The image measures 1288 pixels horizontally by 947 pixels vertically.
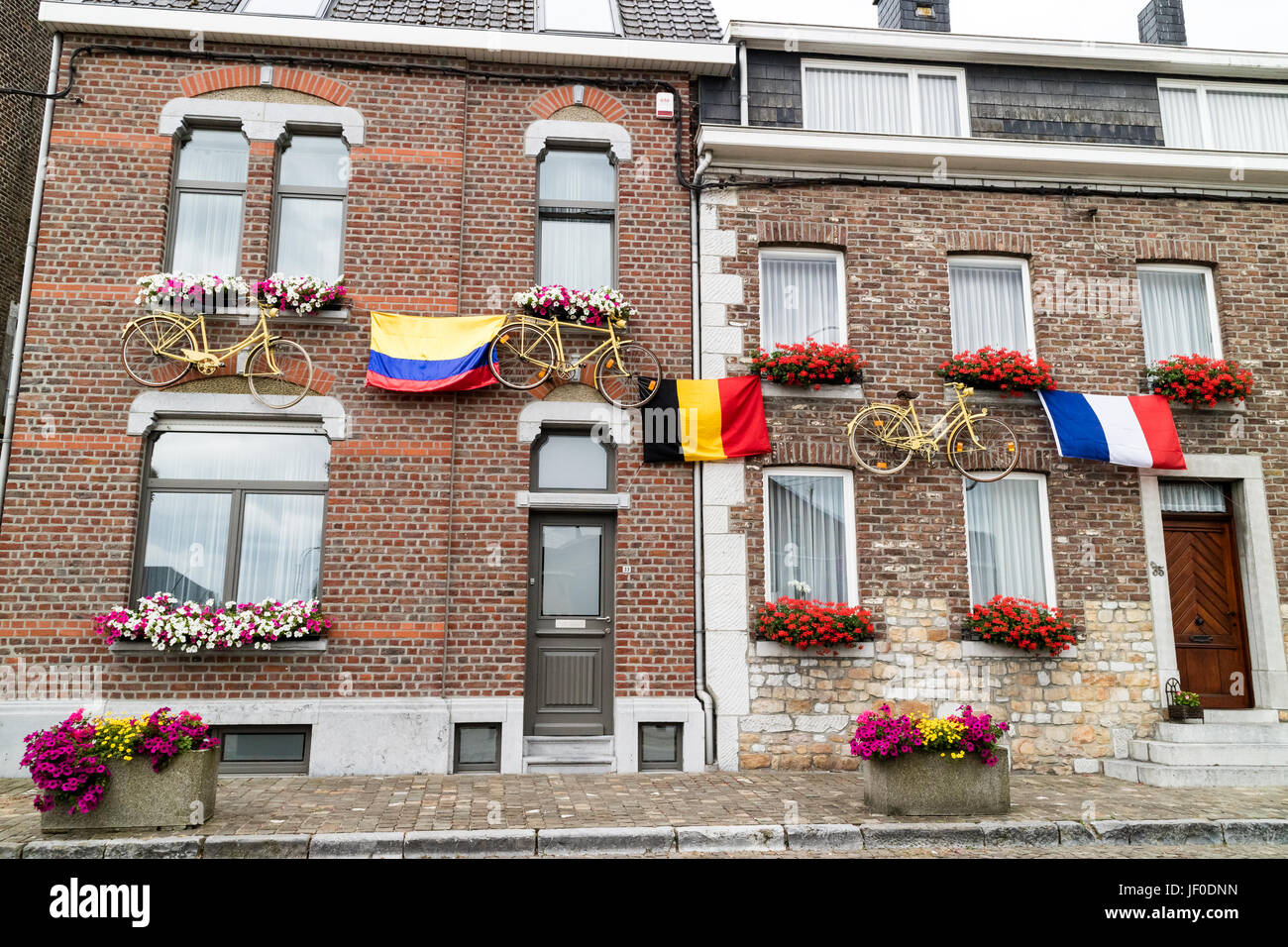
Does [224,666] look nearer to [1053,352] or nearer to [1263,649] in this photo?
[1053,352]

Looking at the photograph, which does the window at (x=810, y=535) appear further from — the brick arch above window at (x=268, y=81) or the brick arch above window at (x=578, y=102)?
the brick arch above window at (x=268, y=81)

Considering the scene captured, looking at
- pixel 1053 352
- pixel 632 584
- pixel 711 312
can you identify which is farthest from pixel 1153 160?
pixel 632 584

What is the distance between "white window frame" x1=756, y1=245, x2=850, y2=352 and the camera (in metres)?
10.7

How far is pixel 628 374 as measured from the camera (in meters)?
10.2

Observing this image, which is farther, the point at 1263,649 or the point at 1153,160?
the point at 1153,160

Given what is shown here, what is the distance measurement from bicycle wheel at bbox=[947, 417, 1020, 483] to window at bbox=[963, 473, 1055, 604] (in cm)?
23

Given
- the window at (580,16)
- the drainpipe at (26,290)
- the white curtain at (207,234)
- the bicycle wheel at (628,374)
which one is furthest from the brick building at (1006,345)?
the drainpipe at (26,290)

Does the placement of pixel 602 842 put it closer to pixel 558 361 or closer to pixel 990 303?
pixel 558 361

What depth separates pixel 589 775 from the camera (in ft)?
30.0

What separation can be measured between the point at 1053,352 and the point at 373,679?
8.72 meters

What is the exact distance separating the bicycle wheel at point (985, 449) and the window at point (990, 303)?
1.07m

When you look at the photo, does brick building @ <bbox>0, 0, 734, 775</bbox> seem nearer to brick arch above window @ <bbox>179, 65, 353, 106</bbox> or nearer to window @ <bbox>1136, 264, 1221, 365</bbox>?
brick arch above window @ <bbox>179, 65, 353, 106</bbox>

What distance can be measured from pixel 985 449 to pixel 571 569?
16.5ft

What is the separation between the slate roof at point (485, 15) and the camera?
34.8ft
